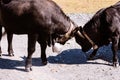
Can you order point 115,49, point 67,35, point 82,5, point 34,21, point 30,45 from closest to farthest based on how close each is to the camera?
point 34,21 → point 30,45 → point 67,35 → point 115,49 → point 82,5

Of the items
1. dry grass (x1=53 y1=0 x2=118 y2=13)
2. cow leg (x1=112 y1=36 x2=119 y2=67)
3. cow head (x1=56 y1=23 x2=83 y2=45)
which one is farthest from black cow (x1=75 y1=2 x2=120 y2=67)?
dry grass (x1=53 y1=0 x2=118 y2=13)

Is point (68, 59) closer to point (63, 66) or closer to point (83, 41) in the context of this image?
point (63, 66)

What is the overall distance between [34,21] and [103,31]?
8.12 feet

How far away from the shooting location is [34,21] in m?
13.5

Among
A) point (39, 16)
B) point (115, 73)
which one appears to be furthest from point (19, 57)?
point (115, 73)

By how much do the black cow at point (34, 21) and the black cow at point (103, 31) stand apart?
70cm

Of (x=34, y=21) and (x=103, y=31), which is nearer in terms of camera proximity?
(x=34, y=21)

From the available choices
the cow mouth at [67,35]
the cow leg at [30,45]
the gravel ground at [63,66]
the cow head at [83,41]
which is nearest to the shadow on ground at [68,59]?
the gravel ground at [63,66]

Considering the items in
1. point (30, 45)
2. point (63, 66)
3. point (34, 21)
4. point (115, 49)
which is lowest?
point (63, 66)

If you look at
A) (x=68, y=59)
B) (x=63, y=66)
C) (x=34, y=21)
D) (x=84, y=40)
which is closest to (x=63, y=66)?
(x=63, y=66)

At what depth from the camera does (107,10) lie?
14789 mm

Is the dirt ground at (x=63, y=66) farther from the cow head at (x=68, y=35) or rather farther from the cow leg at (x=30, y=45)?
the cow head at (x=68, y=35)

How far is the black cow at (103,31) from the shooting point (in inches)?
570

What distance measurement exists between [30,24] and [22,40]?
4585mm
